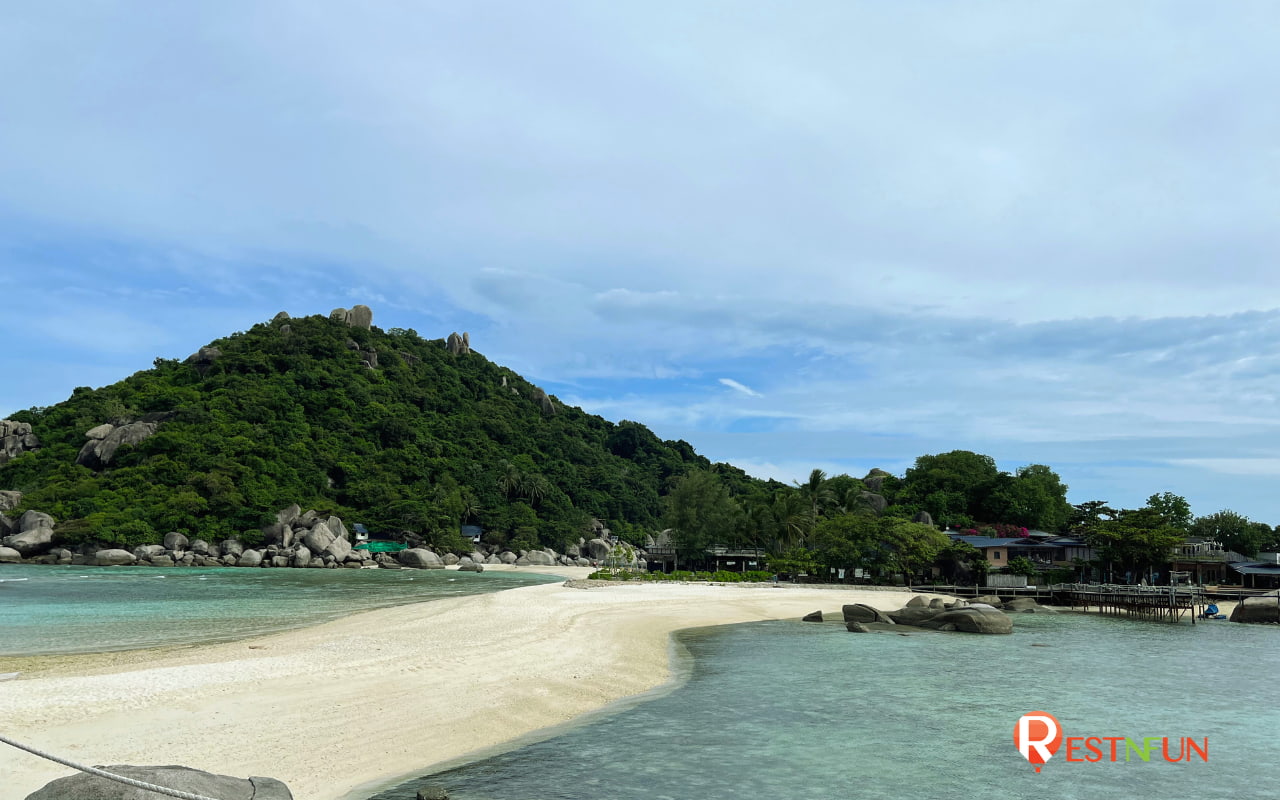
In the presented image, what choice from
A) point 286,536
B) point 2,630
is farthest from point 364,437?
point 2,630

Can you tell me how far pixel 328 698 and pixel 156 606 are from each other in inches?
1147

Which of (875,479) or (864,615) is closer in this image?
(864,615)

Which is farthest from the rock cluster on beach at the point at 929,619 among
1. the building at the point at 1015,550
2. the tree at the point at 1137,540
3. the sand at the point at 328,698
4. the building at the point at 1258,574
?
the building at the point at 1258,574

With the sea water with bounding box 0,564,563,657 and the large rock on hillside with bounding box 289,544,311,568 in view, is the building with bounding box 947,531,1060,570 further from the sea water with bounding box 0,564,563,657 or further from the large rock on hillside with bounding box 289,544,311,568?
the large rock on hillside with bounding box 289,544,311,568

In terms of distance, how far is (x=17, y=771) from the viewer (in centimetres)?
946

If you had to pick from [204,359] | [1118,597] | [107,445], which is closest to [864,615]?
[1118,597]

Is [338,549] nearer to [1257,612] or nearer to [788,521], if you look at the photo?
[788,521]

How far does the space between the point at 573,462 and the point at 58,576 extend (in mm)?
89673

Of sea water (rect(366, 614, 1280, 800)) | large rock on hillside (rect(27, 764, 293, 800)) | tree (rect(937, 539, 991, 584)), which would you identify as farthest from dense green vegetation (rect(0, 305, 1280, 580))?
large rock on hillside (rect(27, 764, 293, 800))

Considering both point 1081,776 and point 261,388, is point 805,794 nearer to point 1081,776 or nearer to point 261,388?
point 1081,776

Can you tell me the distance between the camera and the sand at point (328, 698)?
1083 centimetres

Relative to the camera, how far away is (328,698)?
47.3 feet

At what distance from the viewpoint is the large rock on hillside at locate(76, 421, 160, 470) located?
91625mm

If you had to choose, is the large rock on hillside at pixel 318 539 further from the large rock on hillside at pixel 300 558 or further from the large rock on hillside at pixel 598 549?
the large rock on hillside at pixel 598 549
